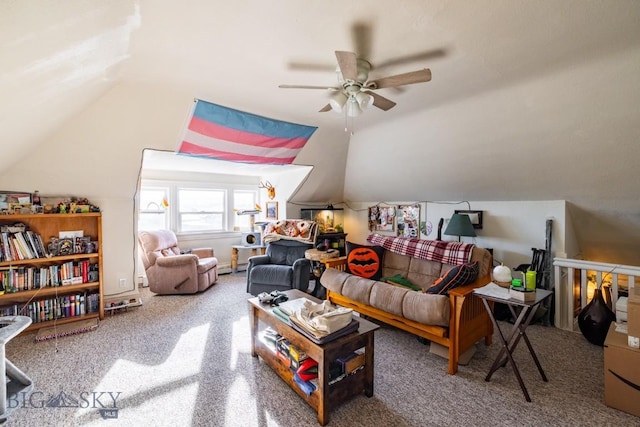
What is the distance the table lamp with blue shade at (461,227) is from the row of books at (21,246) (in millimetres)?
4812

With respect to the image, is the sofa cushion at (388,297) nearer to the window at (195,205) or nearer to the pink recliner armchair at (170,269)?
the pink recliner armchair at (170,269)

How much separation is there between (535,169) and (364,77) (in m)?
2.34

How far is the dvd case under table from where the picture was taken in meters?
1.70

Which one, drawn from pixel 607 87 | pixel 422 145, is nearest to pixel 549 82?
pixel 607 87

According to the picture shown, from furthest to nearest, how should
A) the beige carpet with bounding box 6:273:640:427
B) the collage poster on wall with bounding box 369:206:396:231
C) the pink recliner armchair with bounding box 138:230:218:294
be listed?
1. the collage poster on wall with bounding box 369:206:396:231
2. the pink recliner armchair with bounding box 138:230:218:294
3. the beige carpet with bounding box 6:273:640:427

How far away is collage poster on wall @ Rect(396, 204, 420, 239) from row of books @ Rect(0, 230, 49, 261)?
484 cm

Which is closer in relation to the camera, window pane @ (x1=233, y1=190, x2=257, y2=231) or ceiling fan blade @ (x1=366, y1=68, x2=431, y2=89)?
ceiling fan blade @ (x1=366, y1=68, x2=431, y2=89)

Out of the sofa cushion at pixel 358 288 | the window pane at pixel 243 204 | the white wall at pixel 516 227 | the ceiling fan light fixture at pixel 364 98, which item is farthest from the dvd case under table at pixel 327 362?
the window pane at pixel 243 204

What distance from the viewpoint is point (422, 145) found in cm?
345

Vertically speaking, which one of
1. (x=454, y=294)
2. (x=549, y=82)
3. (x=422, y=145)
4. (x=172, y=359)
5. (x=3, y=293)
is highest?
(x=549, y=82)

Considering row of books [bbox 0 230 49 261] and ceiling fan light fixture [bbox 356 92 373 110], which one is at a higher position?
ceiling fan light fixture [bbox 356 92 373 110]

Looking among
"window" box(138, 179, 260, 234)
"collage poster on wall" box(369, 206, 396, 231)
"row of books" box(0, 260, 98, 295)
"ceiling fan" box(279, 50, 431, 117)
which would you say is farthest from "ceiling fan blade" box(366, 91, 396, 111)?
"window" box(138, 179, 260, 234)

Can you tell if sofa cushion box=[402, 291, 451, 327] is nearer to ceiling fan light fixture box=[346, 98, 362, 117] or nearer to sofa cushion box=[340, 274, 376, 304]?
sofa cushion box=[340, 274, 376, 304]

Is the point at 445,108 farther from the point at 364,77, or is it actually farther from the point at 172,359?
the point at 172,359
